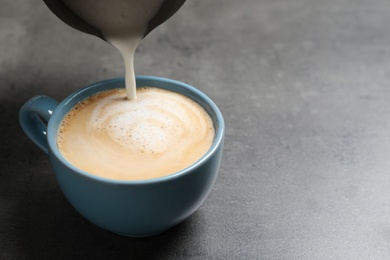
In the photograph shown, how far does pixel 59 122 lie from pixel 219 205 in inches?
8.9

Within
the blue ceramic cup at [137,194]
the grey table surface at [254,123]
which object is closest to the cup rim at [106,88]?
the blue ceramic cup at [137,194]

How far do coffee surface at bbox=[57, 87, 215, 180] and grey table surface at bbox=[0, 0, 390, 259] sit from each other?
10cm

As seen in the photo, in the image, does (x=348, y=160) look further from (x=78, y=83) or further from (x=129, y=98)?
(x=78, y=83)

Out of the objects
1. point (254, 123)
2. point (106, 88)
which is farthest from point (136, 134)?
point (254, 123)

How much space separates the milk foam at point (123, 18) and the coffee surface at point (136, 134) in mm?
32

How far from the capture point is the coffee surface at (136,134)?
629mm

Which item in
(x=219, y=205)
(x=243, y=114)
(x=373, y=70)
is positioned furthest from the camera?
(x=373, y=70)

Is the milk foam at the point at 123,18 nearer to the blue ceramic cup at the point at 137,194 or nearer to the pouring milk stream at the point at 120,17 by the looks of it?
the pouring milk stream at the point at 120,17

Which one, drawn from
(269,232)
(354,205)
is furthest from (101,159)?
(354,205)

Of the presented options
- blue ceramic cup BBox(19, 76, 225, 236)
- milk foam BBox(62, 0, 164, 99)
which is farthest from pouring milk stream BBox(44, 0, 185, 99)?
blue ceramic cup BBox(19, 76, 225, 236)

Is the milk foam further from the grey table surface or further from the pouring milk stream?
the grey table surface

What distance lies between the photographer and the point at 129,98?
732 mm

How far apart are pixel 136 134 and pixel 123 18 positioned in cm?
14

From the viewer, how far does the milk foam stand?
0.67 m
